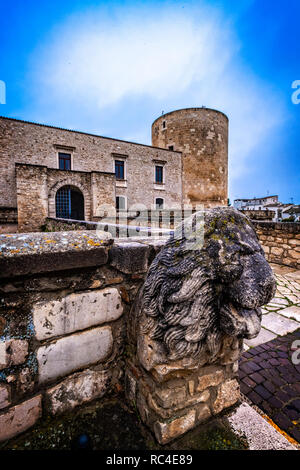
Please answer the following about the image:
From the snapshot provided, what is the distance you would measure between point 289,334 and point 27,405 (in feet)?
9.70

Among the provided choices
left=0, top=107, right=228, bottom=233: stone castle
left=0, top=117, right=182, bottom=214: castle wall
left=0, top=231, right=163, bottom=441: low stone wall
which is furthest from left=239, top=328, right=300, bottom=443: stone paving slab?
left=0, top=117, right=182, bottom=214: castle wall

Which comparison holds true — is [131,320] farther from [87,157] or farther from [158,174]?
[158,174]

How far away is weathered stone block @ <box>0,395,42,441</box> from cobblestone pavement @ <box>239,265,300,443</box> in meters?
1.62

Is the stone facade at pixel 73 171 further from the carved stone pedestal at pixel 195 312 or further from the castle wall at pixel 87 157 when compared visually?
the carved stone pedestal at pixel 195 312

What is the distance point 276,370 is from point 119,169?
1858cm

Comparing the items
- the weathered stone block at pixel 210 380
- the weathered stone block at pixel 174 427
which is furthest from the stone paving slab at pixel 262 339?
the weathered stone block at pixel 174 427

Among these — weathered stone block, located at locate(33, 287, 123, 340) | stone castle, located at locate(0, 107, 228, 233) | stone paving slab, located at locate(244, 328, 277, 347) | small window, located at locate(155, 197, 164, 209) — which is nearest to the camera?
weathered stone block, located at locate(33, 287, 123, 340)

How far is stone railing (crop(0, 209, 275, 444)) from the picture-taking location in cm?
99

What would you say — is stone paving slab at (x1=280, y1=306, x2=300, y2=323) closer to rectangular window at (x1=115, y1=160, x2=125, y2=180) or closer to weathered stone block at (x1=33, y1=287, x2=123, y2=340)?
weathered stone block at (x1=33, y1=287, x2=123, y2=340)

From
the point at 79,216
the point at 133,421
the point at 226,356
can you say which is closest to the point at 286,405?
the point at 226,356

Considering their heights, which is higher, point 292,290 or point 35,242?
point 35,242

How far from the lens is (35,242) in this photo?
1.20 metres

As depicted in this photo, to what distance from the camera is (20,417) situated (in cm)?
116

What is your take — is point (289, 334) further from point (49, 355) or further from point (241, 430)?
point (49, 355)
